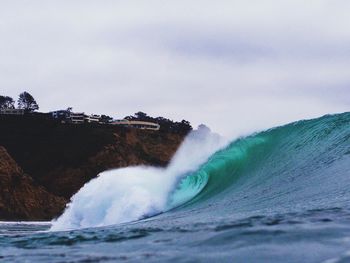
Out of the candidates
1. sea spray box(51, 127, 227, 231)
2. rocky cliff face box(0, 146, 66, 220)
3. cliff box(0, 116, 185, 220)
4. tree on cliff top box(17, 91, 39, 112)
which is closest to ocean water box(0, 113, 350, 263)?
sea spray box(51, 127, 227, 231)

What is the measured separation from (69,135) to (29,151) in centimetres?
571

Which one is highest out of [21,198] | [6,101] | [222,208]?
[6,101]

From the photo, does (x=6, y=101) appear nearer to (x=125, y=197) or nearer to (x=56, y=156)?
(x=56, y=156)

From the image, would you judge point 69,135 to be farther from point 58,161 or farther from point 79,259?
point 79,259

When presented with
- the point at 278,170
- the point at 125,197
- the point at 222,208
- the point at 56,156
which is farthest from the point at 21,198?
the point at 222,208

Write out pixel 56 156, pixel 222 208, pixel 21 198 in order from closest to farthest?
pixel 222 208
pixel 21 198
pixel 56 156

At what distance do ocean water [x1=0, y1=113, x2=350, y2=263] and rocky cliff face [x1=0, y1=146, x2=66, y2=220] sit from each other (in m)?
31.5

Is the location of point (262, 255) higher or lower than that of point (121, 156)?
lower

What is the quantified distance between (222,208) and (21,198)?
138ft

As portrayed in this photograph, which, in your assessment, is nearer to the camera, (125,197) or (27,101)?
(125,197)

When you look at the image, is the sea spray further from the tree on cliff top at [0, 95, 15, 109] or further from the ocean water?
the tree on cliff top at [0, 95, 15, 109]

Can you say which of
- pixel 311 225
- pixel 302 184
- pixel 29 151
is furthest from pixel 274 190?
pixel 29 151

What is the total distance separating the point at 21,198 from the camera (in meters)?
49.1

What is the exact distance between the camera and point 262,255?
14.2 feet
